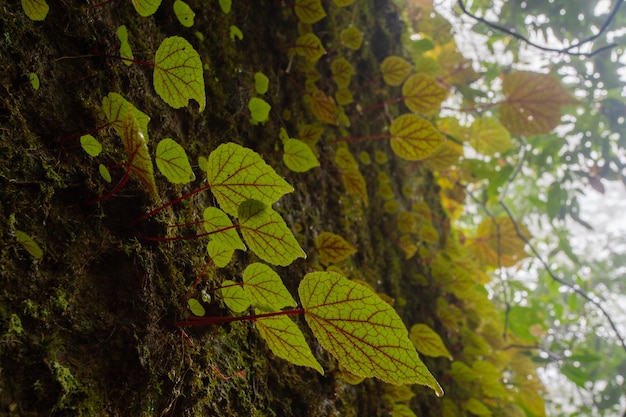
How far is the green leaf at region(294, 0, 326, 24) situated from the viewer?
1.34 metres

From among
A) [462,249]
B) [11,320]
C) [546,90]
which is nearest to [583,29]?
→ [546,90]

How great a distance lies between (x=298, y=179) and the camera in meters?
1.34

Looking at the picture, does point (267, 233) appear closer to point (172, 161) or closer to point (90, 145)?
point (172, 161)

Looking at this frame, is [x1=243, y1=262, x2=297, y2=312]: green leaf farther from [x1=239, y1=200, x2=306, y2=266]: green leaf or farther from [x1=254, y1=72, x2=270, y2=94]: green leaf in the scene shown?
[x1=254, y1=72, x2=270, y2=94]: green leaf

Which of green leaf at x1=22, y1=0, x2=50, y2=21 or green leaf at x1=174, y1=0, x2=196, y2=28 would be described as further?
green leaf at x1=174, y1=0, x2=196, y2=28

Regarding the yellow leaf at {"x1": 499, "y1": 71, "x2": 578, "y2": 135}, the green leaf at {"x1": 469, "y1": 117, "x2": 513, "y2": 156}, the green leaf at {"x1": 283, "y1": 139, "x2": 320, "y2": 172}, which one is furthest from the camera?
the green leaf at {"x1": 469, "y1": 117, "x2": 513, "y2": 156}

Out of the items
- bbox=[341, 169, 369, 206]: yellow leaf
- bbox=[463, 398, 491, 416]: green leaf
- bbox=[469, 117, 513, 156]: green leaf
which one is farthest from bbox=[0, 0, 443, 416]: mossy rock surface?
bbox=[469, 117, 513, 156]: green leaf

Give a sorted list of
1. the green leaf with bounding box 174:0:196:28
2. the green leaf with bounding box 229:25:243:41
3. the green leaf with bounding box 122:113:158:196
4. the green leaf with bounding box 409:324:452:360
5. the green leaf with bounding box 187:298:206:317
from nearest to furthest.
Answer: the green leaf with bounding box 122:113:158:196
the green leaf with bounding box 187:298:206:317
the green leaf with bounding box 174:0:196:28
the green leaf with bounding box 229:25:243:41
the green leaf with bounding box 409:324:452:360

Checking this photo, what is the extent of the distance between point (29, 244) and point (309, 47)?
1.07 m

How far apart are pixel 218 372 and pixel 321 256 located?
1.67 ft

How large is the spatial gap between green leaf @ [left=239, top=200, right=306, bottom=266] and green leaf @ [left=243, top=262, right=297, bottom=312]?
0.03 metres

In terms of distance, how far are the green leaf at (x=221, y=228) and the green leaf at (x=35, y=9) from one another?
0.40 m

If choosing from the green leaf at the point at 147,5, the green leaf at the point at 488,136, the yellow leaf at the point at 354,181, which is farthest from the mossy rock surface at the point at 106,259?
the green leaf at the point at 488,136

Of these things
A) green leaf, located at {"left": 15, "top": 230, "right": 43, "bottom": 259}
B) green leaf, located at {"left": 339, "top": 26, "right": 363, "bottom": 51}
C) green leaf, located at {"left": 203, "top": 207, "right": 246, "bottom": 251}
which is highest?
green leaf, located at {"left": 339, "top": 26, "right": 363, "bottom": 51}
